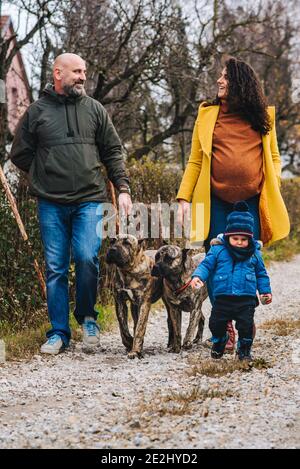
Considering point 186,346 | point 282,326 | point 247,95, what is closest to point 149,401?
point 186,346

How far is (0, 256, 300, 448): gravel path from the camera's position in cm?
397

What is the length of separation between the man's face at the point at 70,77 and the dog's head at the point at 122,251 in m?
1.20

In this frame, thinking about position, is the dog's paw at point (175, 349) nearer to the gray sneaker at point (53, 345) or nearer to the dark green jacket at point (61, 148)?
the gray sneaker at point (53, 345)

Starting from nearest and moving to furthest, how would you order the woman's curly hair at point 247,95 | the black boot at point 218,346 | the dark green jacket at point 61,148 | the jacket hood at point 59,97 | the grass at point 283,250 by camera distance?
the black boot at point 218,346 → the woman's curly hair at point 247,95 → the dark green jacket at point 61,148 → the jacket hood at point 59,97 → the grass at point 283,250

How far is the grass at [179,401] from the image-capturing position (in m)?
4.43

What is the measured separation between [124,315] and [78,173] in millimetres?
1184

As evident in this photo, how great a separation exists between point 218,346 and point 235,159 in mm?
1404

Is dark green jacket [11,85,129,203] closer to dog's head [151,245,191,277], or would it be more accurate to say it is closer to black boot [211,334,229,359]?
dog's head [151,245,191,277]

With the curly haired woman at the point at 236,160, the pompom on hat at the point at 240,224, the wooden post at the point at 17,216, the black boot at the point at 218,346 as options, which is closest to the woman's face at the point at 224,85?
the curly haired woman at the point at 236,160

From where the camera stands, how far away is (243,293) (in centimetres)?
582

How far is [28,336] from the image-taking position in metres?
6.94

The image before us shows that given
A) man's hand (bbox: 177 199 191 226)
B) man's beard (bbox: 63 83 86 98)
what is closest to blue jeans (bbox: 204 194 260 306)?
man's hand (bbox: 177 199 191 226)

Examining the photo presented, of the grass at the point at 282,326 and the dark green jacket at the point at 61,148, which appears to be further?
the grass at the point at 282,326
